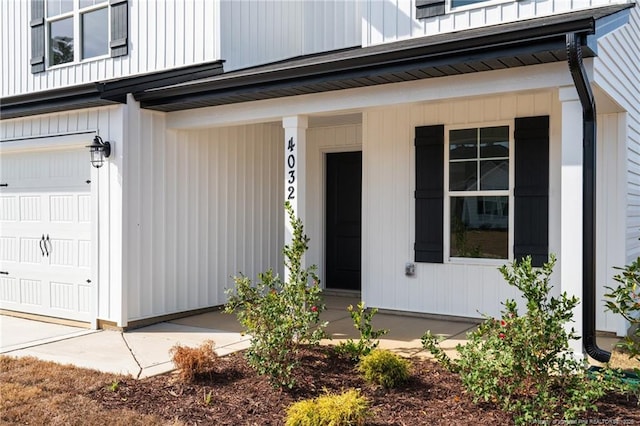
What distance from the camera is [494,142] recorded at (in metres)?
6.95

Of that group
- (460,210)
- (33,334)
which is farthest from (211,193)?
(460,210)

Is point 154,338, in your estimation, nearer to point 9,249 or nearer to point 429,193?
point 9,249

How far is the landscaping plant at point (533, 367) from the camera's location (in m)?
3.77

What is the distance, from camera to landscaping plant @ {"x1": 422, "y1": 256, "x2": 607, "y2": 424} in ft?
12.4

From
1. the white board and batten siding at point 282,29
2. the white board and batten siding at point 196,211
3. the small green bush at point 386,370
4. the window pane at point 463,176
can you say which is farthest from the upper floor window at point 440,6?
the small green bush at point 386,370

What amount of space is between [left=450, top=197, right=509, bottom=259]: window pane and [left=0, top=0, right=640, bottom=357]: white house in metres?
0.03

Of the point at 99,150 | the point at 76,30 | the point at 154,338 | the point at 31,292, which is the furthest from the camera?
the point at 76,30

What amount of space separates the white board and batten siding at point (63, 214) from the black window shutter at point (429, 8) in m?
3.78

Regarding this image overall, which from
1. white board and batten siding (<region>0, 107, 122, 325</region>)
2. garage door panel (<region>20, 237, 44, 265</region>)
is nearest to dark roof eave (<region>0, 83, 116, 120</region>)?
white board and batten siding (<region>0, 107, 122, 325</region>)

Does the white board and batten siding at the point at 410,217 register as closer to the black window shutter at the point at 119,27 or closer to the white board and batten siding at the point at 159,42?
the white board and batten siding at the point at 159,42

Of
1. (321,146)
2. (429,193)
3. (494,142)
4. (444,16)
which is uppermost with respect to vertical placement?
(444,16)

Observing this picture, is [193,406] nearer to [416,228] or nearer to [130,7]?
[416,228]

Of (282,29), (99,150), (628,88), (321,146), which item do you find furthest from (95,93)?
(628,88)

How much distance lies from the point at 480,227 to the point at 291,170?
A: 2399 millimetres
